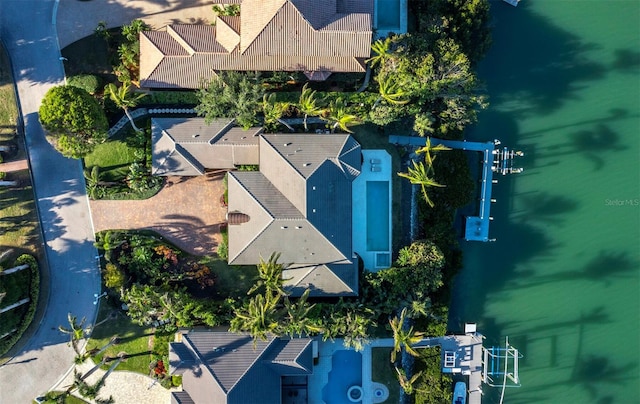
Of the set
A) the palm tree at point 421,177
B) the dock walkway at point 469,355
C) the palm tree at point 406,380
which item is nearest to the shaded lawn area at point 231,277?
the palm tree at point 406,380

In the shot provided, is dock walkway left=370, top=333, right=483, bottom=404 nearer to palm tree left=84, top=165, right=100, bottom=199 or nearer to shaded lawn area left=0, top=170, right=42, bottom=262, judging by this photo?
palm tree left=84, top=165, right=100, bottom=199

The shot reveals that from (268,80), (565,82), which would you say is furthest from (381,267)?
(565,82)

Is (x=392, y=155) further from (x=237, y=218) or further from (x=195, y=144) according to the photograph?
(x=195, y=144)

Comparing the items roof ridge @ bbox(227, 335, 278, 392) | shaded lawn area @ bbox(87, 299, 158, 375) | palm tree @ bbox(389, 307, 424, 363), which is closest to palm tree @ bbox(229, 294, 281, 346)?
roof ridge @ bbox(227, 335, 278, 392)

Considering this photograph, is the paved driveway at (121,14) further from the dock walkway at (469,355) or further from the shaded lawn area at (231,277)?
the dock walkway at (469,355)

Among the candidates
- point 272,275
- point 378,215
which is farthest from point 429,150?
point 272,275
